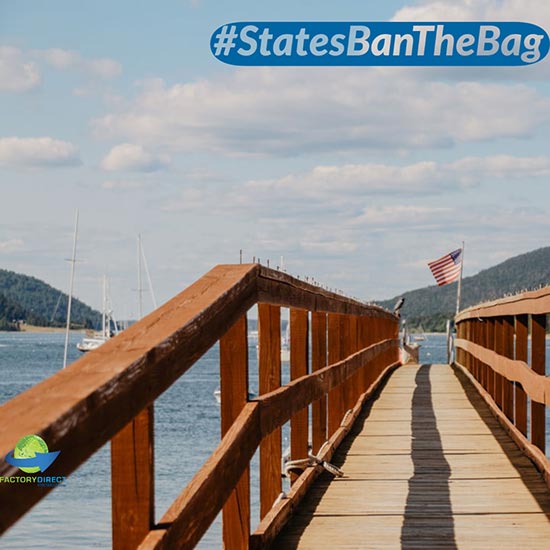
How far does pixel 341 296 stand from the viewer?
27.2ft

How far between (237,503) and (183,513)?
1088 mm

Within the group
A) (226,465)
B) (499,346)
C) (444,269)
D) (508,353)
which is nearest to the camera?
(226,465)

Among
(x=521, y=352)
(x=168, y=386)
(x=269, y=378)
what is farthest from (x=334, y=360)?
(x=168, y=386)

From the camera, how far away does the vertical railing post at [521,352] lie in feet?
25.2

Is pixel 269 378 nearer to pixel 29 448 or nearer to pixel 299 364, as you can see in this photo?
pixel 299 364

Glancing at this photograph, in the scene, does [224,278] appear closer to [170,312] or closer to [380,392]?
[170,312]

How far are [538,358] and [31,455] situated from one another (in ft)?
17.7

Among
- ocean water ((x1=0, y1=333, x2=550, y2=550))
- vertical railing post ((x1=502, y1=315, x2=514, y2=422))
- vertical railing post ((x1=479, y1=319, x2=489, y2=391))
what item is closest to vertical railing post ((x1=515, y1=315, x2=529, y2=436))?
vertical railing post ((x1=502, y1=315, x2=514, y2=422))

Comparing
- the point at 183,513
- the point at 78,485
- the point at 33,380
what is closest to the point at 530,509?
the point at 183,513

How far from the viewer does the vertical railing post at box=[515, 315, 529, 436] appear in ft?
25.2

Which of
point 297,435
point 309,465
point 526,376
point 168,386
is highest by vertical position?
point 168,386

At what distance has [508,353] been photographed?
8.62 metres

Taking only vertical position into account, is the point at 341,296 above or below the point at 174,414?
above

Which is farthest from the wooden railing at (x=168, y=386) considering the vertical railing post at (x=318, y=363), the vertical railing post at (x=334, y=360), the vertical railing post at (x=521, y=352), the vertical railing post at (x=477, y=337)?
the vertical railing post at (x=477, y=337)
